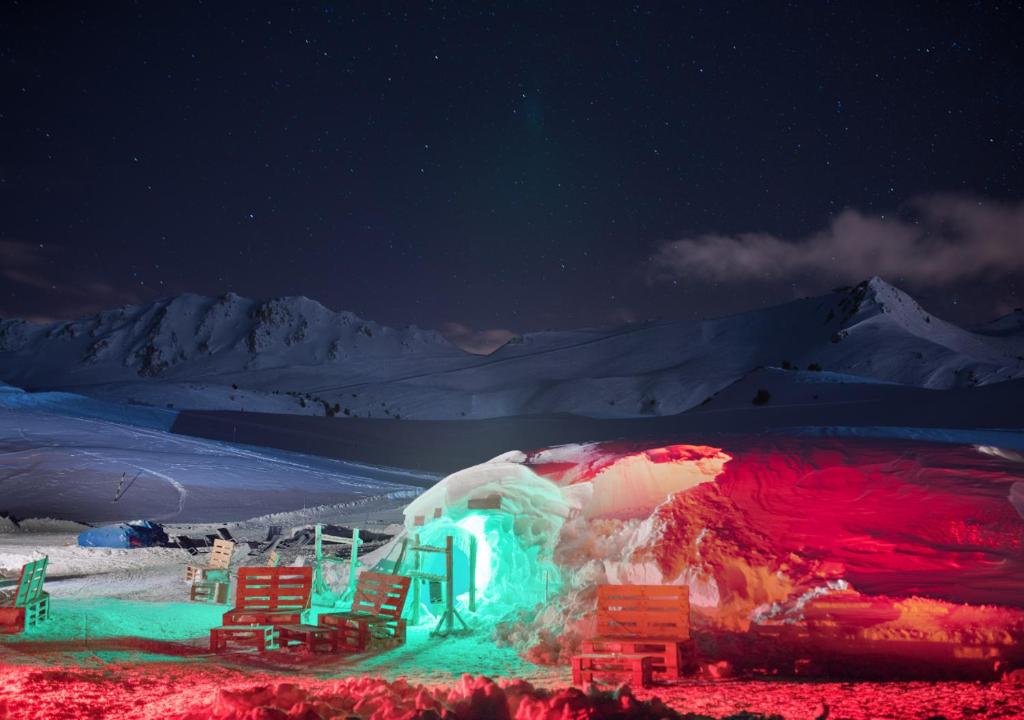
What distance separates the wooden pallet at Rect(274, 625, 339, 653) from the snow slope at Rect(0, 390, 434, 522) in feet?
68.5

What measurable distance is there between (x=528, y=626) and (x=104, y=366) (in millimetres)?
184400

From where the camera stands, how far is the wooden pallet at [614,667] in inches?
327

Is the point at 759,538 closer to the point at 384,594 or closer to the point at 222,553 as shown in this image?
the point at 384,594

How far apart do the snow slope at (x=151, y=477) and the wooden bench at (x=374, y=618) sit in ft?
66.8

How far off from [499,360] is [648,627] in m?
123

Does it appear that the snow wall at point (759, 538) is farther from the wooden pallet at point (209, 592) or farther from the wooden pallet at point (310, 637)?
the wooden pallet at point (209, 592)

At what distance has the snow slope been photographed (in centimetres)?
3078

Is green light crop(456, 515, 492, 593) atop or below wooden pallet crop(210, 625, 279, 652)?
atop

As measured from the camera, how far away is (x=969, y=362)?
254 ft

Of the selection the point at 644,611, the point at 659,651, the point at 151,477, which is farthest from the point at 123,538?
the point at 659,651

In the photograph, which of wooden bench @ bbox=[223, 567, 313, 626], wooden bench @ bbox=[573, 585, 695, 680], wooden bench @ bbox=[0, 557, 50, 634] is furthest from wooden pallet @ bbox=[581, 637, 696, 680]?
wooden bench @ bbox=[0, 557, 50, 634]

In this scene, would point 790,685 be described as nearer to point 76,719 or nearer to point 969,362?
point 76,719

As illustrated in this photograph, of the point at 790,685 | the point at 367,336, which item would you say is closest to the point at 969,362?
the point at 790,685

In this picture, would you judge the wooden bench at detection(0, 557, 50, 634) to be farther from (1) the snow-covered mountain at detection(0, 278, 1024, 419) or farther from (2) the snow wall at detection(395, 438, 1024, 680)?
(1) the snow-covered mountain at detection(0, 278, 1024, 419)
